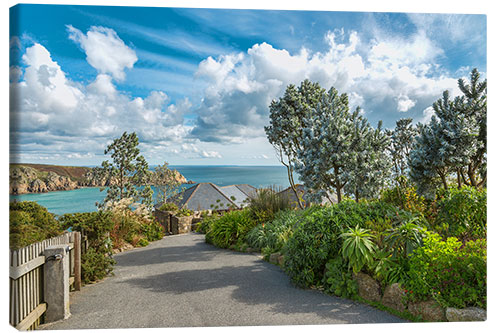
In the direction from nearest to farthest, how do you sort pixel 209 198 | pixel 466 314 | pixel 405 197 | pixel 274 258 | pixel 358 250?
1. pixel 466 314
2. pixel 358 250
3. pixel 405 197
4. pixel 274 258
5. pixel 209 198

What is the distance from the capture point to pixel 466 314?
10.5 feet

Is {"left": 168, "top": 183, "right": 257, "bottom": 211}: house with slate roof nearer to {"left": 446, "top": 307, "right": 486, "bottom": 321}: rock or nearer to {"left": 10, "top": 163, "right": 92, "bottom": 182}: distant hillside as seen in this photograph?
{"left": 10, "top": 163, "right": 92, "bottom": 182}: distant hillside

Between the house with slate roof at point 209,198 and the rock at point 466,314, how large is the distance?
9824 millimetres

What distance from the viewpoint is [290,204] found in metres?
7.98

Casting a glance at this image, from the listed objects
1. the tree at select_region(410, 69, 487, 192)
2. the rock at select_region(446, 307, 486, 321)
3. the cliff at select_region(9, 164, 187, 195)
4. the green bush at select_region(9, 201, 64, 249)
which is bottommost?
the rock at select_region(446, 307, 486, 321)

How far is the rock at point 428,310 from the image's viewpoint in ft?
10.6

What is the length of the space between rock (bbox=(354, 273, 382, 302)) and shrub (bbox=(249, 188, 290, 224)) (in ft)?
12.5

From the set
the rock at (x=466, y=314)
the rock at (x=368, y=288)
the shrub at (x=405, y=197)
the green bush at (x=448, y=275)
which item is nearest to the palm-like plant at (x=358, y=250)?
the rock at (x=368, y=288)

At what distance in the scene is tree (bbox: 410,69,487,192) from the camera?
4.27 metres

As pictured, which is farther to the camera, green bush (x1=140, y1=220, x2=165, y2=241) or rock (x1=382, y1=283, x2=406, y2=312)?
green bush (x1=140, y1=220, x2=165, y2=241)

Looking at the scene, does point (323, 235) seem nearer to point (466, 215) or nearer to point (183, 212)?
point (466, 215)

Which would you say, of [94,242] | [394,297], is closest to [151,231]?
[94,242]

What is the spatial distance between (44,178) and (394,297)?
471 cm

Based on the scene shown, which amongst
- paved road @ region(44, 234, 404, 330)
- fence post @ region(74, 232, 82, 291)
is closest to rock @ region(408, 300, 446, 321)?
paved road @ region(44, 234, 404, 330)
